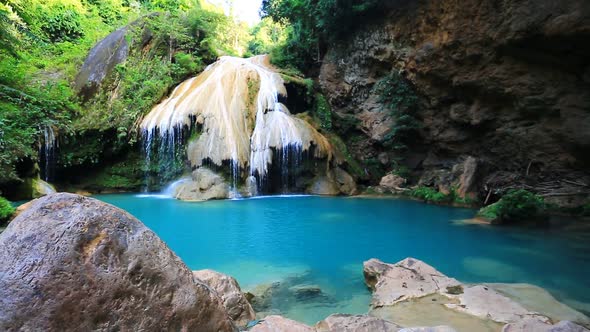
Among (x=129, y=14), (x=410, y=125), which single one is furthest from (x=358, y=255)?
(x=129, y=14)

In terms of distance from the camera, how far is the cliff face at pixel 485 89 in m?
9.91

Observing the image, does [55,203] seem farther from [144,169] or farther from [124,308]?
[144,169]

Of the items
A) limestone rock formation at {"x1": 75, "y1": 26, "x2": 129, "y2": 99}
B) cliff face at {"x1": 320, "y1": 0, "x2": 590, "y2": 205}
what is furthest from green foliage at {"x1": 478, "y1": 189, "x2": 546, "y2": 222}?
limestone rock formation at {"x1": 75, "y1": 26, "x2": 129, "y2": 99}

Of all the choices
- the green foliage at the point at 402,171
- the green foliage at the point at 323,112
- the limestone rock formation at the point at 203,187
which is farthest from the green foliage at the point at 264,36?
the limestone rock formation at the point at 203,187

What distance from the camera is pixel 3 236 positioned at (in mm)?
1982

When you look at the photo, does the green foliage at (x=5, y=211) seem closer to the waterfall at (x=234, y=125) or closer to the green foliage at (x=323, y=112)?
the waterfall at (x=234, y=125)

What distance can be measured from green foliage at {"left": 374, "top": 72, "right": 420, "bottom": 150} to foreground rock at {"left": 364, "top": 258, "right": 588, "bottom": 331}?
10.8 m

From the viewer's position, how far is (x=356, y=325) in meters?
2.91

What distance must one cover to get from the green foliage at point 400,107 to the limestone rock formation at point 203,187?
23.7ft

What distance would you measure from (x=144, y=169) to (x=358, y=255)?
10.8 meters

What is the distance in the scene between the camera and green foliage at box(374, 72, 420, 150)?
48.5 ft

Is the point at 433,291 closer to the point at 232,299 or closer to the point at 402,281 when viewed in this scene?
the point at 402,281

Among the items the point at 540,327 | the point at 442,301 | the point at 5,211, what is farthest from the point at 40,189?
the point at 540,327

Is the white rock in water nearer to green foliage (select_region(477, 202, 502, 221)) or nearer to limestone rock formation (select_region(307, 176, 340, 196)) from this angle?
green foliage (select_region(477, 202, 502, 221))
